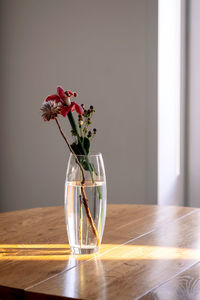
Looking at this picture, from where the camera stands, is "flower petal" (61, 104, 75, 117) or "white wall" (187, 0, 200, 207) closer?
"flower petal" (61, 104, 75, 117)

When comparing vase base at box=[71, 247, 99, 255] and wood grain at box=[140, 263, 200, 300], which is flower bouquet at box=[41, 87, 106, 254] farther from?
wood grain at box=[140, 263, 200, 300]

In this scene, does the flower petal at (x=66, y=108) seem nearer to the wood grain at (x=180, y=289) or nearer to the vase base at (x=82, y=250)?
the vase base at (x=82, y=250)

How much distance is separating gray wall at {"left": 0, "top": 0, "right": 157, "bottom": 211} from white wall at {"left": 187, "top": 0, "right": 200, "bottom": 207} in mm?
363

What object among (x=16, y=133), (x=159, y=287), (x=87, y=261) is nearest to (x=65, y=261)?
(x=87, y=261)

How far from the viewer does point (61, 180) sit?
3518mm

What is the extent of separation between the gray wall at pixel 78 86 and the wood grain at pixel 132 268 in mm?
1696

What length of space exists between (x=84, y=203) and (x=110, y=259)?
0.15 meters

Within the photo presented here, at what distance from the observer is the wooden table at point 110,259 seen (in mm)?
1034

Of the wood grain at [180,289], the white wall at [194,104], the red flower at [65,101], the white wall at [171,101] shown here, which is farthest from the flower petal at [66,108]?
the white wall at [194,104]

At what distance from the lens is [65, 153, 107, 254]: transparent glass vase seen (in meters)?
1.28

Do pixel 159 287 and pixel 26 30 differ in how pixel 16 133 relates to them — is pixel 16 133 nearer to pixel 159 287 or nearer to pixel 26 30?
pixel 26 30

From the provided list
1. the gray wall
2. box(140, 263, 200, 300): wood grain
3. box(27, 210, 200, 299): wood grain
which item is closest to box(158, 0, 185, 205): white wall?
the gray wall

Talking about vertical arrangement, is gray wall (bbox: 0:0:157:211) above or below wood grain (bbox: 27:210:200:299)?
above

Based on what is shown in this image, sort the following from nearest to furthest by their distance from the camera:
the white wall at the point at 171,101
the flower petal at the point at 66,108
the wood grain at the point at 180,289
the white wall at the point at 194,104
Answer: the wood grain at the point at 180,289 < the flower petal at the point at 66,108 < the white wall at the point at 171,101 < the white wall at the point at 194,104
